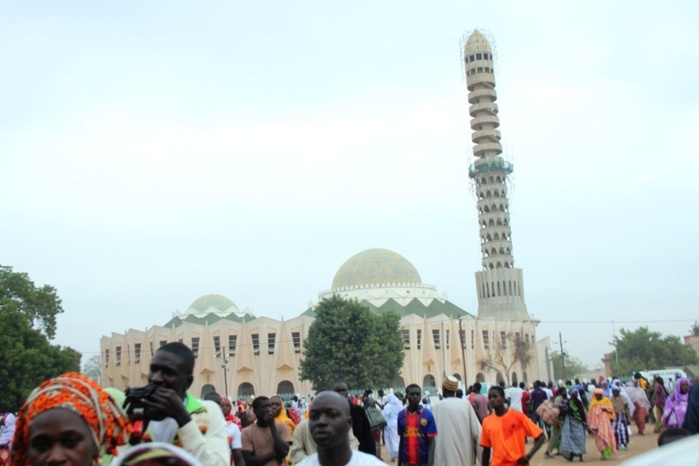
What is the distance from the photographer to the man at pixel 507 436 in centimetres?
737

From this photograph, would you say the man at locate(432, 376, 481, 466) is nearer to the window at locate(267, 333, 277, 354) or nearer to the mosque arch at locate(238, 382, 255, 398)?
the window at locate(267, 333, 277, 354)

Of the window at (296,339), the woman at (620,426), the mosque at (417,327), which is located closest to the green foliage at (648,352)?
the mosque at (417,327)

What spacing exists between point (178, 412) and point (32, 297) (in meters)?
39.5

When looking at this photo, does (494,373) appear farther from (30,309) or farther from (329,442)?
(329,442)

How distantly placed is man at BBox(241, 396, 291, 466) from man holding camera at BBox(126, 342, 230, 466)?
10.9 feet

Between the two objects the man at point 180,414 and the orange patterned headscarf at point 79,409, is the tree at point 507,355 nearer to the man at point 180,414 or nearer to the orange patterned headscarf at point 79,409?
the man at point 180,414

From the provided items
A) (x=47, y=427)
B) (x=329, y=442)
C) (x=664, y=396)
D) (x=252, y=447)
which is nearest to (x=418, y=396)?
(x=252, y=447)

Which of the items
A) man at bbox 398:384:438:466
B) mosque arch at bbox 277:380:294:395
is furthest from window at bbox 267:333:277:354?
man at bbox 398:384:438:466

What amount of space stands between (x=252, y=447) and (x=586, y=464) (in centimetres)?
998

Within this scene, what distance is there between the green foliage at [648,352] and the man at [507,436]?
234 ft

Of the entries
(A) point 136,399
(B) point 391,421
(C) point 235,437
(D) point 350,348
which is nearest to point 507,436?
(C) point 235,437

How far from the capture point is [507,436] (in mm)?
7426

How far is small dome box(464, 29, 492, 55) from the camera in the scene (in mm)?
74562

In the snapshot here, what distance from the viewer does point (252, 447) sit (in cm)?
699
